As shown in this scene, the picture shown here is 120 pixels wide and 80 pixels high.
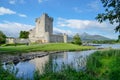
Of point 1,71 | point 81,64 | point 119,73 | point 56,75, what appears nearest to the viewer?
point 1,71

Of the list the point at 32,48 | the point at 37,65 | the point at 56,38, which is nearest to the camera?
the point at 37,65

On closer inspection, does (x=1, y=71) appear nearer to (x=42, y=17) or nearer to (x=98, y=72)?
(x=98, y=72)

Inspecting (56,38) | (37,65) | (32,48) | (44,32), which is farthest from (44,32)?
(37,65)

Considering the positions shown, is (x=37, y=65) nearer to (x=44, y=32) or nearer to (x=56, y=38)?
(x=44, y=32)

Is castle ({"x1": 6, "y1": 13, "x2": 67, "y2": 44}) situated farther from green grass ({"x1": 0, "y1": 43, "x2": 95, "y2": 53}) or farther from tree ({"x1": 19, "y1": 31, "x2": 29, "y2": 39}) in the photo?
green grass ({"x1": 0, "y1": 43, "x2": 95, "y2": 53})

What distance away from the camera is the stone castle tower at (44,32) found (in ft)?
427

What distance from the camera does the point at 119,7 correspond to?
1250 centimetres

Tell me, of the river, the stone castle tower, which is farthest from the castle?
the river

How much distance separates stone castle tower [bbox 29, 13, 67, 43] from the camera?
13000cm

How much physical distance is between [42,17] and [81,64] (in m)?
116

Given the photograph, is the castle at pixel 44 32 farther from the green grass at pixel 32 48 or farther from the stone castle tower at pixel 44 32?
the green grass at pixel 32 48

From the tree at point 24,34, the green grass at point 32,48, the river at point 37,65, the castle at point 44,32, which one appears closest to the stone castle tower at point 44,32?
the castle at point 44,32

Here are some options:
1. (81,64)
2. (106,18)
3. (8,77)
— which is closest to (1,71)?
(8,77)

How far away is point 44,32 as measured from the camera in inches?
5271
